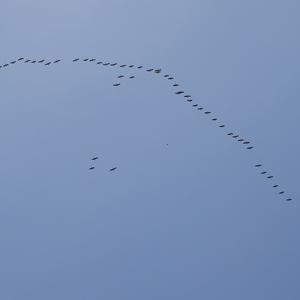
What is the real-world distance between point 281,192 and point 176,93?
1057cm

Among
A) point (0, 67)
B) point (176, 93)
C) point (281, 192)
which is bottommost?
point (281, 192)

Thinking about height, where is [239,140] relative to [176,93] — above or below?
below

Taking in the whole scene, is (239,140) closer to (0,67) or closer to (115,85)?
(115,85)

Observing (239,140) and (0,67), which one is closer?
(0,67)

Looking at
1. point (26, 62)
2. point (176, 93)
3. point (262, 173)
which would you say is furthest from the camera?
point (262, 173)

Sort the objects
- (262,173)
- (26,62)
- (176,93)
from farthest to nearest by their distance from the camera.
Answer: (262,173) < (176,93) < (26,62)

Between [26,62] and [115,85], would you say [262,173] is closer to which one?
[115,85]

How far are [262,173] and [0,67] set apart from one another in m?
20.0

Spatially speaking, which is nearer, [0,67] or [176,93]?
[0,67]

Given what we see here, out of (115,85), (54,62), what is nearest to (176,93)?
(115,85)

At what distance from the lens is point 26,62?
33.8 metres

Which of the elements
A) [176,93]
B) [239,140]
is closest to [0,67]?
[176,93]

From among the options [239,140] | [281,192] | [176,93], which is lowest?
[281,192]

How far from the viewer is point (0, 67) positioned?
34.5 meters
